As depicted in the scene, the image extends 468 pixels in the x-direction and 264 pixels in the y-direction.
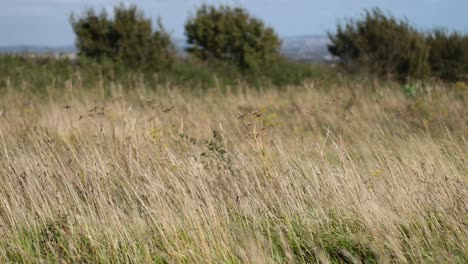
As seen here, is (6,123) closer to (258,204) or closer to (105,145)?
(105,145)

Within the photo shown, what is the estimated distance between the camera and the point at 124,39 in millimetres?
16359

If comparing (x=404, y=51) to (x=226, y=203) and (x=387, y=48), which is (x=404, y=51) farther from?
(x=226, y=203)

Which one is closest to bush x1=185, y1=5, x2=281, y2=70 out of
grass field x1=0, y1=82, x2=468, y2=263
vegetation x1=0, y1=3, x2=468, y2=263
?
vegetation x1=0, y1=3, x2=468, y2=263

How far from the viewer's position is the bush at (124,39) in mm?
15984

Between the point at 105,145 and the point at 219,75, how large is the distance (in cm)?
921

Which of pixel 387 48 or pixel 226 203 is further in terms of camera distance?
pixel 387 48

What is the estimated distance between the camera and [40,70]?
13445mm

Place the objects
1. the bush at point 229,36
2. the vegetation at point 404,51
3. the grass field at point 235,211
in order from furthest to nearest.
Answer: the bush at point 229,36 → the vegetation at point 404,51 → the grass field at point 235,211

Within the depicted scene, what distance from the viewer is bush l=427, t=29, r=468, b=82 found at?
14.4 m

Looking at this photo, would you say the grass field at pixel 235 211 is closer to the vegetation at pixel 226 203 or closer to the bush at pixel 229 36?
the vegetation at pixel 226 203

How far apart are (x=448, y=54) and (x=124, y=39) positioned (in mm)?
8898

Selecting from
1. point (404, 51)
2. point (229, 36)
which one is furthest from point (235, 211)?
point (229, 36)

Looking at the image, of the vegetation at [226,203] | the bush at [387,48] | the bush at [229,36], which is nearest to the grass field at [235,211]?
the vegetation at [226,203]

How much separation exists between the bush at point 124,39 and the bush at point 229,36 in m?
2.62
